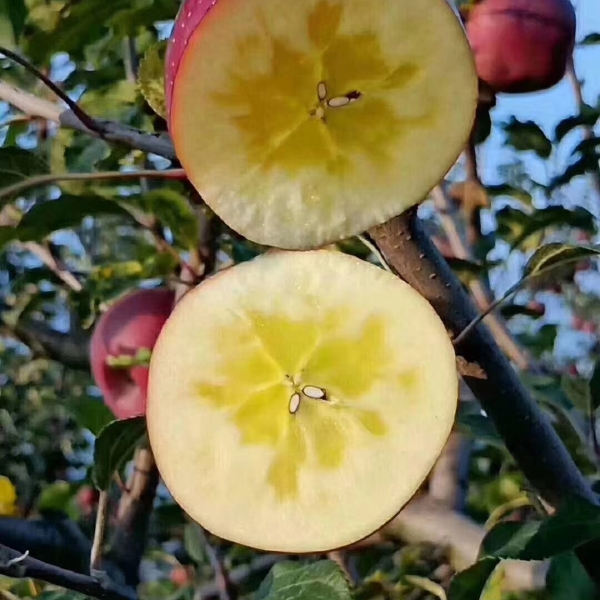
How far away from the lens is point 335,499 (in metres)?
0.48

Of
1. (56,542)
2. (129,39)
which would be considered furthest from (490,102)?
(56,542)

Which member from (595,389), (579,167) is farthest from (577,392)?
(579,167)

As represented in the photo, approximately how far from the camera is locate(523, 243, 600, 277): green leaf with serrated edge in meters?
0.55

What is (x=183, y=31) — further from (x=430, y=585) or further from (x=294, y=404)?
(x=430, y=585)

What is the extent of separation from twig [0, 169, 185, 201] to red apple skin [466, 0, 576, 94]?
1.37 feet

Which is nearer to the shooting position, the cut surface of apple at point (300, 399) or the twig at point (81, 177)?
the cut surface of apple at point (300, 399)

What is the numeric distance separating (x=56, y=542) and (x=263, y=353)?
355 mm

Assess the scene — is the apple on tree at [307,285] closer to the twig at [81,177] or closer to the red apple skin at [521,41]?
the twig at [81,177]

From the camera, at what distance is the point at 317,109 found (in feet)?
1.50

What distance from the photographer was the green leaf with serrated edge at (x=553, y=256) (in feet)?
1.82

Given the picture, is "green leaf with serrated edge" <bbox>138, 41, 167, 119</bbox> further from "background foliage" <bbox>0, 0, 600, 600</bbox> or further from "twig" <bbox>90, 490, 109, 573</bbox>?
"twig" <bbox>90, 490, 109, 573</bbox>

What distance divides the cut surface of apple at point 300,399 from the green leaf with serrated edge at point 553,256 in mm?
124

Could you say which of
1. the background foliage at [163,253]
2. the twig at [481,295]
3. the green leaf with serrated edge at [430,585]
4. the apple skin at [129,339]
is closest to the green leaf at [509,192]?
the background foliage at [163,253]

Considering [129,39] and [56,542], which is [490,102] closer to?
[129,39]
